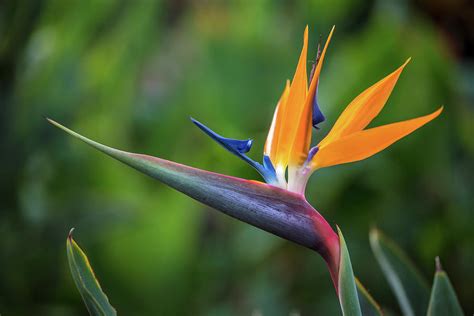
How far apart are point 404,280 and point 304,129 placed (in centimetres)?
29

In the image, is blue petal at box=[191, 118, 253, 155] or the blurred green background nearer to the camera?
blue petal at box=[191, 118, 253, 155]

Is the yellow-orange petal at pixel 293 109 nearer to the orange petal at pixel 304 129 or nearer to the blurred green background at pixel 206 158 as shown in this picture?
the orange petal at pixel 304 129

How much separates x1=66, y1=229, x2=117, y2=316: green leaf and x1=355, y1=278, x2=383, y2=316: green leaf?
0.22m

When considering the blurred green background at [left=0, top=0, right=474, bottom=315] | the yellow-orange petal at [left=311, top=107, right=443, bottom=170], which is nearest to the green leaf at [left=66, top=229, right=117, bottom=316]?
the yellow-orange petal at [left=311, top=107, right=443, bottom=170]

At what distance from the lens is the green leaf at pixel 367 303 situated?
65 cm

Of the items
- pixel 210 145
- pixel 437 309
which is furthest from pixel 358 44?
pixel 437 309

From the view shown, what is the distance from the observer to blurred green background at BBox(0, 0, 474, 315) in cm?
160

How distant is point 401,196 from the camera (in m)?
1.78

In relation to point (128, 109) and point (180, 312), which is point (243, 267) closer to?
point (180, 312)

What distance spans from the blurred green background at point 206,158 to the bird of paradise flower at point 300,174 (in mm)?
1017

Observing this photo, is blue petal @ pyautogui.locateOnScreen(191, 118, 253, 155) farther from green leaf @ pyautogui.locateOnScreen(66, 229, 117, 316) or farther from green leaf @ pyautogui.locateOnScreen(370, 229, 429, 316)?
green leaf @ pyautogui.locateOnScreen(370, 229, 429, 316)

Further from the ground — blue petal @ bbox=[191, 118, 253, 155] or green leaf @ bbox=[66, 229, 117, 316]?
blue petal @ bbox=[191, 118, 253, 155]

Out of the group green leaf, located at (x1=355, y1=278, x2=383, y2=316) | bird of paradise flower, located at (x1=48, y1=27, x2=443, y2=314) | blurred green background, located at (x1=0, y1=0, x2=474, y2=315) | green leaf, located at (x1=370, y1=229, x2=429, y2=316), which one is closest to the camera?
bird of paradise flower, located at (x1=48, y1=27, x2=443, y2=314)

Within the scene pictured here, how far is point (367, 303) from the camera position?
2.18 ft
